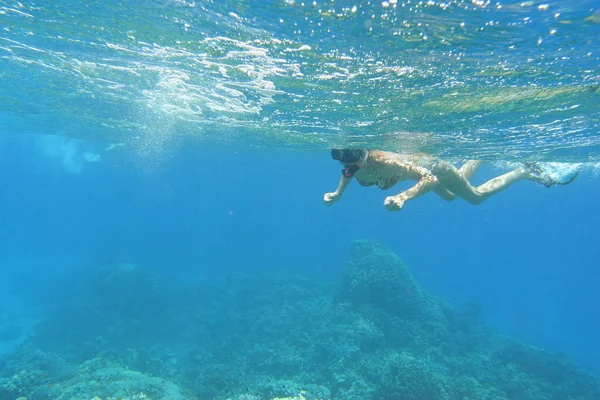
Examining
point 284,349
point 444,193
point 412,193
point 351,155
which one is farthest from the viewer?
point 284,349

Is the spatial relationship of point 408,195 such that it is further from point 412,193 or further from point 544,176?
point 544,176

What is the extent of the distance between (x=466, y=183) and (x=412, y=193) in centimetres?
438

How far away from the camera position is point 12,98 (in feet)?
65.2

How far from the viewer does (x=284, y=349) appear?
56.7 feet

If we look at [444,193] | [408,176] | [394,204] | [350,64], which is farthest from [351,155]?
[444,193]

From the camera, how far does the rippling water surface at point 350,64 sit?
5.64 meters

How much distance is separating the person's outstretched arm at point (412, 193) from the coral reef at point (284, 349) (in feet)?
27.3

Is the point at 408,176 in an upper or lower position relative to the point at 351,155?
lower

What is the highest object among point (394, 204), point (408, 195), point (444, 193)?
point (444, 193)

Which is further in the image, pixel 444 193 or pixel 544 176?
pixel 544 176

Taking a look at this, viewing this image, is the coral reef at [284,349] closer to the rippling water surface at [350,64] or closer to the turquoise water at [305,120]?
the turquoise water at [305,120]

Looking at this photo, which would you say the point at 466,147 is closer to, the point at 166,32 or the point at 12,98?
the point at 166,32

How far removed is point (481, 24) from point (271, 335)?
61.7 ft

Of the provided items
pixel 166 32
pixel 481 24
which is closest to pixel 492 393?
pixel 481 24
